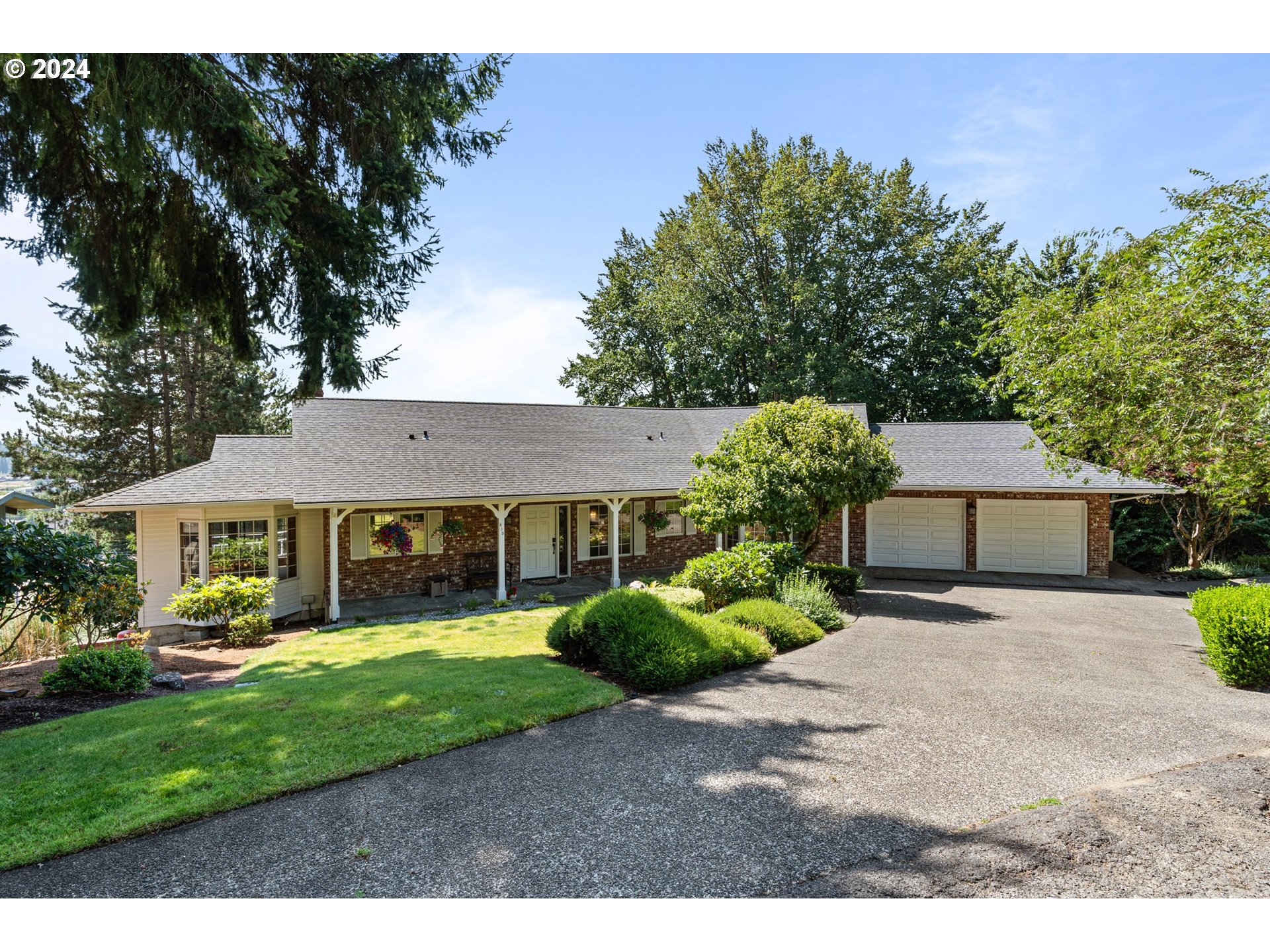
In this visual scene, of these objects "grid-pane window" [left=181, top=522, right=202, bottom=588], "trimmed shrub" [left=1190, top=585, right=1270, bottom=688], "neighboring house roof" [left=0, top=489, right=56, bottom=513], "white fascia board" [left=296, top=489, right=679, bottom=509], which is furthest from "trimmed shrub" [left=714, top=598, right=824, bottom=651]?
"neighboring house roof" [left=0, top=489, right=56, bottom=513]

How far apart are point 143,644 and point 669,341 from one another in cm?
2451

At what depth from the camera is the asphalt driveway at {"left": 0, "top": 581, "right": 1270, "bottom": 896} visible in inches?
131

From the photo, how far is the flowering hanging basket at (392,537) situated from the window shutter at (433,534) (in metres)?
0.61

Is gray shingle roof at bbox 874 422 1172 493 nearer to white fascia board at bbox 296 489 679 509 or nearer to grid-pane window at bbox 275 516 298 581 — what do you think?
white fascia board at bbox 296 489 679 509

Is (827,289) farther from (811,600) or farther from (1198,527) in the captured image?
(811,600)

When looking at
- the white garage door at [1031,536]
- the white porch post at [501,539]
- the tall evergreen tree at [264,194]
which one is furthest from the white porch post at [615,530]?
the white garage door at [1031,536]

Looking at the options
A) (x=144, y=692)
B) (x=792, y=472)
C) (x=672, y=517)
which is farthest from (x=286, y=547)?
(x=792, y=472)

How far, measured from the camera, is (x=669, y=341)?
30.4 m

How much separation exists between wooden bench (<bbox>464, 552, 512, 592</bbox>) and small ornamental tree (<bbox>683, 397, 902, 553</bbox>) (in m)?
5.59

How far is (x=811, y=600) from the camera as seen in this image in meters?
10.4

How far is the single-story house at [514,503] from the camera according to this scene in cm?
1249

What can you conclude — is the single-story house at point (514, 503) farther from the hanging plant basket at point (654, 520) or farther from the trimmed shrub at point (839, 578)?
the trimmed shrub at point (839, 578)

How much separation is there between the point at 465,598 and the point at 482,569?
4.01 feet

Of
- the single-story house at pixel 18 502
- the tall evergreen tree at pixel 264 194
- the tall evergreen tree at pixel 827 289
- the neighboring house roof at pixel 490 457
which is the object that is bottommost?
the single-story house at pixel 18 502
